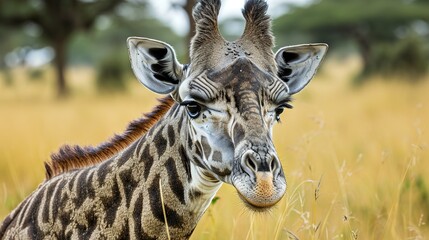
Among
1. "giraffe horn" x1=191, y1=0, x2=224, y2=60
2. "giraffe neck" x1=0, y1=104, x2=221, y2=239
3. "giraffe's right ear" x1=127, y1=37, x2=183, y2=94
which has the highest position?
"giraffe horn" x1=191, y1=0, x2=224, y2=60

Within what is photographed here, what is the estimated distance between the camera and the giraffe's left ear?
3561 mm

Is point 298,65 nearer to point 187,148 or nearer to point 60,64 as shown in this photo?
point 187,148

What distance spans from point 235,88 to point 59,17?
80.0 feet

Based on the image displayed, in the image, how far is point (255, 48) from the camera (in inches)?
129

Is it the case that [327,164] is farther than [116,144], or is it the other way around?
[327,164]

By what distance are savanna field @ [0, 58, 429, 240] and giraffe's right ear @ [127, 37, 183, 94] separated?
2.78ft

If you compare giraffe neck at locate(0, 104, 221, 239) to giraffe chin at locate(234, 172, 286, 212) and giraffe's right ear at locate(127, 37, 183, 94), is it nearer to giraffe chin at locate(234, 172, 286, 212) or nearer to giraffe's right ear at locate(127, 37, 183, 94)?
giraffe's right ear at locate(127, 37, 183, 94)

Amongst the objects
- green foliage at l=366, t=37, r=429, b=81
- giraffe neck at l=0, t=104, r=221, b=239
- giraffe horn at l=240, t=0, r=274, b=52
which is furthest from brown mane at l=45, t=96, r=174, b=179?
green foliage at l=366, t=37, r=429, b=81

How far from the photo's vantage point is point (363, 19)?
34.1m

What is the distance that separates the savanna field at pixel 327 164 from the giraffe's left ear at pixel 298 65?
0.60m

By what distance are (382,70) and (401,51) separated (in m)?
0.98

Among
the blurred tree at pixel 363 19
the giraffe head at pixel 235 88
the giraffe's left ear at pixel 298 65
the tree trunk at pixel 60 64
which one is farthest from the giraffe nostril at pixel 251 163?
the blurred tree at pixel 363 19

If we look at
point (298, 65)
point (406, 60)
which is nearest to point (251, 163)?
point (298, 65)

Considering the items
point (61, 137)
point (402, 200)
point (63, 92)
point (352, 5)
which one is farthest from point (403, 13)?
point (402, 200)
